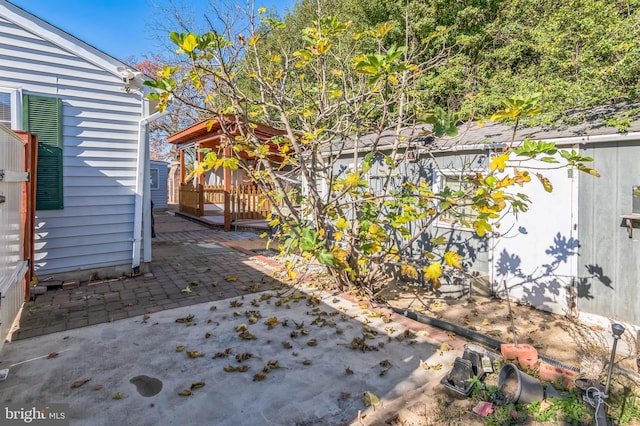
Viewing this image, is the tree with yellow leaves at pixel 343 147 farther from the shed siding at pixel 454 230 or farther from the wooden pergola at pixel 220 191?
the wooden pergola at pixel 220 191

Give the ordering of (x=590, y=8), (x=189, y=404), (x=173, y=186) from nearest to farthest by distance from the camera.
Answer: (x=189, y=404) → (x=590, y=8) → (x=173, y=186)

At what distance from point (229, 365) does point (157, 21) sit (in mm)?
4671

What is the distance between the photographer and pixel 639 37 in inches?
196

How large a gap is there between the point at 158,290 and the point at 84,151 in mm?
2398

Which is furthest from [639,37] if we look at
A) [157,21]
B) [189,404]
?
[189,404]

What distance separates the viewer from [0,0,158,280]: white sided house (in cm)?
475

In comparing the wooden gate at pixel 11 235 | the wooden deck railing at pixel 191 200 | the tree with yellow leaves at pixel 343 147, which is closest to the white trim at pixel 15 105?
→ the wooden gate at pixel 11 235

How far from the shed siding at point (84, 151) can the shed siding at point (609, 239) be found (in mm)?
6538

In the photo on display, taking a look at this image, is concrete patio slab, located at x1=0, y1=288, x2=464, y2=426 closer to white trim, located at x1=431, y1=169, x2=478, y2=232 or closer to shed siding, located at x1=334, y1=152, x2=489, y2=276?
shed siding, located at x1=334, y1=152, x2=489, y2=276

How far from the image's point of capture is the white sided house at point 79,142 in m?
4.75

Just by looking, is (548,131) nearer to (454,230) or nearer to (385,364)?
(454,230)

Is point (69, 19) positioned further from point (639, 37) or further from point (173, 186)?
point (173, 186)

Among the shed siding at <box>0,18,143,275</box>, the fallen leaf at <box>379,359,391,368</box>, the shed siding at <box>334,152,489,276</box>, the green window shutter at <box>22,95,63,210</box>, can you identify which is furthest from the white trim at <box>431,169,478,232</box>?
the green window shutter at <box>22,95,63,210</box>

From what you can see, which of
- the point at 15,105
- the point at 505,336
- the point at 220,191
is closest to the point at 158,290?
the point at 15,105
